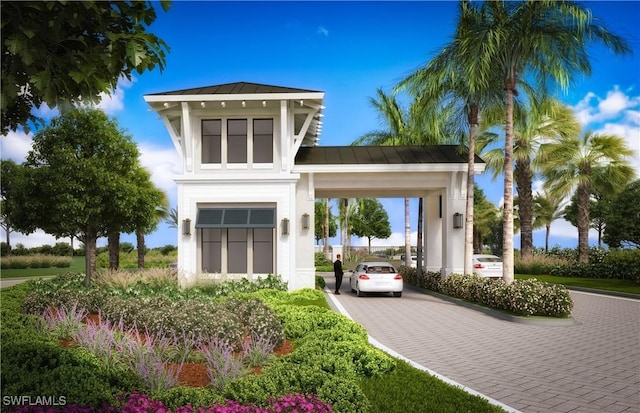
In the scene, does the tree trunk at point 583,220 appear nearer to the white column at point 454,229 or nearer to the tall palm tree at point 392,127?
the tall palm tree at point 392,127

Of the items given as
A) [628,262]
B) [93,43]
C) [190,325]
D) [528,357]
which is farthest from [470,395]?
[628,262]

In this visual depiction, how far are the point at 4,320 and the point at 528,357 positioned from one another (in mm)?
9738

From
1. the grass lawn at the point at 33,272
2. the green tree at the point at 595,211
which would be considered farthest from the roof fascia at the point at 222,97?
the green tree at the point at 595,211

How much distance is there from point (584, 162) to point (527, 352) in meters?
26.2

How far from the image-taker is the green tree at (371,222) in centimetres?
6788

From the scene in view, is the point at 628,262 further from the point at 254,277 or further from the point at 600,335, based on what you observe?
the point at 254,277

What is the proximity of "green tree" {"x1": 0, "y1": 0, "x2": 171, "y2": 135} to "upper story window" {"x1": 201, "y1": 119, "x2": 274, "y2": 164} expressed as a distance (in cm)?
1515

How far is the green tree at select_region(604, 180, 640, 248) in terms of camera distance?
43.2 meters

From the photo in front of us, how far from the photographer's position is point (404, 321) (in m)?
14.1

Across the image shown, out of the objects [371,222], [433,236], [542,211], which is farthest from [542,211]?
[433,236]

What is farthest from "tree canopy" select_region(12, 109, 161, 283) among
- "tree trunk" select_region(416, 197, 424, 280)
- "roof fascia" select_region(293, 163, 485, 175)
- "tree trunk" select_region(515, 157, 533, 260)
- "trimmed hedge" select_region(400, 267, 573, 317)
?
"tree trunk" select_region(515, 157, 533, 260)

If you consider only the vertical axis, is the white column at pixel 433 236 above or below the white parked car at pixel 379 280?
above

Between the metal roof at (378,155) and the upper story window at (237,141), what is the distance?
152 cm

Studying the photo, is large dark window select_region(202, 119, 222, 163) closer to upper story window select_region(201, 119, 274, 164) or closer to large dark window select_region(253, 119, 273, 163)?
upper story window select_region(201, 119, 274, 164)
